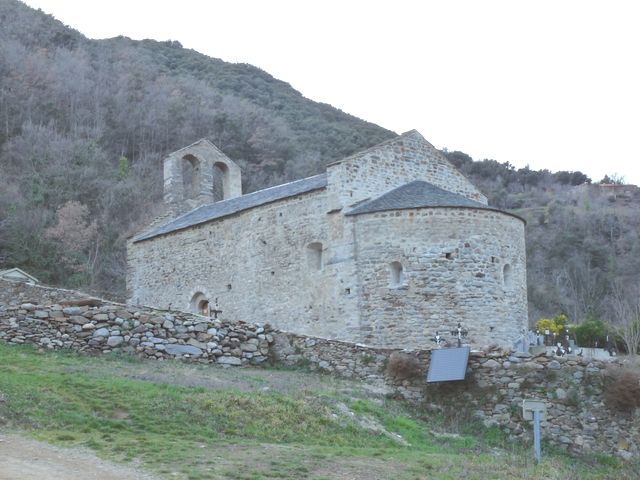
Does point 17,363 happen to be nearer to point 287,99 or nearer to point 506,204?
point 506,204

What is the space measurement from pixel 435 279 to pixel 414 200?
7.22 feet

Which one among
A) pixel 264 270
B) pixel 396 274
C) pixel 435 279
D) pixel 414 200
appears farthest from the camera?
pixel 264 270

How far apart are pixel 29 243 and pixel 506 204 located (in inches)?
1471

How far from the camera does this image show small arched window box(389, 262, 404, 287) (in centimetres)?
1986

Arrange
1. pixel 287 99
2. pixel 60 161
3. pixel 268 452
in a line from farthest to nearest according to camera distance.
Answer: pixel 287 99 < pixel 60 161 < pixel 268 452

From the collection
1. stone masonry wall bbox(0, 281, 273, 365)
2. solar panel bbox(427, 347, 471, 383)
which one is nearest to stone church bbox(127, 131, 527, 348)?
stone masonry wall bbox(0, 281, 273, 365)

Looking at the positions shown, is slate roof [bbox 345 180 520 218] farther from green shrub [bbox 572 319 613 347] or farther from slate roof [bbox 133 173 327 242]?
green shrub [bbox 572 319 613 347]


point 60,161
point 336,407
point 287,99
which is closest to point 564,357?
point 336,407

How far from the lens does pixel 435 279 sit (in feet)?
64.1

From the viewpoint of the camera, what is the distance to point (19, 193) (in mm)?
38188

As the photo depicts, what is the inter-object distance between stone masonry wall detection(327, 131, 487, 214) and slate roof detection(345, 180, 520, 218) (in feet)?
1.20

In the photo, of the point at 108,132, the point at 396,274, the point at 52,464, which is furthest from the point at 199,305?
the point at 108,132

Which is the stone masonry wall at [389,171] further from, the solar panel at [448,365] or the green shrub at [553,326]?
the solar panel at [448,365]

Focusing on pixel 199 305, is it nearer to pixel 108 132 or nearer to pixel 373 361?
pixel 373 361
